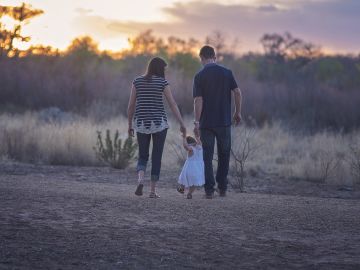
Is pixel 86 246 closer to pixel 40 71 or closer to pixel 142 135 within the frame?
pixel 142 135

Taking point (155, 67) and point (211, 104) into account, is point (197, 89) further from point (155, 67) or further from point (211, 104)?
point (155, 67)

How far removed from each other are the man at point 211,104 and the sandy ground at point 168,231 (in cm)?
73

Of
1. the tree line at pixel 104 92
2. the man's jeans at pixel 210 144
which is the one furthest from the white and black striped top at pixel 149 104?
the tree line at pixel 104 92

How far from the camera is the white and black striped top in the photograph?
30.0ft

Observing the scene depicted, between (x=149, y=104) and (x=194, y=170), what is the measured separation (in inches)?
42.2

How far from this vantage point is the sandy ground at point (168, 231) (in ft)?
19.9

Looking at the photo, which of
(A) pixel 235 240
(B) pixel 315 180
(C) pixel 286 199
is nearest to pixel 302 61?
(B) pixel 315 180

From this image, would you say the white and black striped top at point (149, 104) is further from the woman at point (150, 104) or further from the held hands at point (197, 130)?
the held hands at point (197, 130)

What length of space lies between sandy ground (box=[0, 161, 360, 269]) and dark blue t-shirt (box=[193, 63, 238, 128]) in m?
1.07

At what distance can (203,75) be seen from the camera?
31.5 ft

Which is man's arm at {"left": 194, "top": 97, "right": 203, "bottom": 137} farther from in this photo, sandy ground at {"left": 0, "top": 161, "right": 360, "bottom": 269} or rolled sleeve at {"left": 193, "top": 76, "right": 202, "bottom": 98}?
sandy ground at {"left": 0, "top": 161, "right": 360, "bottom": 269}

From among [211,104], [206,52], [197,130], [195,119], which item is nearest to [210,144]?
[197,130]

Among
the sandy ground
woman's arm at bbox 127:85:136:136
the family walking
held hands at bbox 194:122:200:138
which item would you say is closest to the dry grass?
the sandy ground

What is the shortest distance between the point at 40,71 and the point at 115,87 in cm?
341
